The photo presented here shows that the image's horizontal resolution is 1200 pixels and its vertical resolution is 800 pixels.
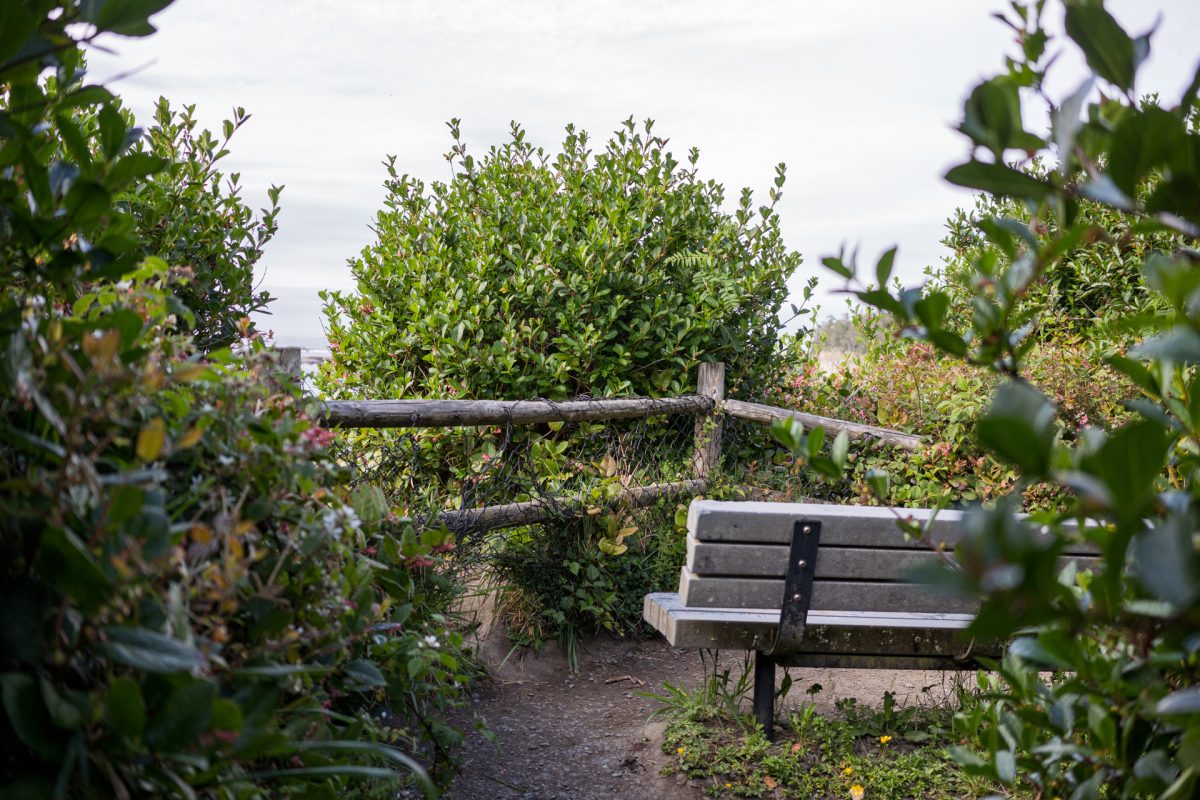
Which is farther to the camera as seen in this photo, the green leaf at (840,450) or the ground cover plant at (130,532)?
the green leaf at (840,450)

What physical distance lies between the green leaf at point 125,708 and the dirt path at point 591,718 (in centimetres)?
245

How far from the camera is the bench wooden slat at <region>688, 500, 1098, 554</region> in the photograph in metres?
3.17

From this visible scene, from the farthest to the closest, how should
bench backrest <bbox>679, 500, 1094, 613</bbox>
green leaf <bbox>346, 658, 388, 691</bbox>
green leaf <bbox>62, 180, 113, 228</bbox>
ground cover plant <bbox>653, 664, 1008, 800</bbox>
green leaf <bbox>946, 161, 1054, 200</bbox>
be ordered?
bench backrest <bbox>679, 500, 1094, 613</bbox>
ground cover plant <bbox>653, 664, 1008, 800</bbox>
green leaf <bbox>346, 658, 388, 691</bbox>
green leaf <bbox>62, 180, 113, 228</bbox>
green leaf <bbox>946, 161, 1054, 200</bbox>

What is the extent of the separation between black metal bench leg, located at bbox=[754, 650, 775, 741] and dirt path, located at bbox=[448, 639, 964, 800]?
1.24 ft

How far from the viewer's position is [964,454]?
17.5 feet

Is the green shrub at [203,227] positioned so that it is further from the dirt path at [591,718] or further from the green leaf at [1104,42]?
the green leaf at [1104,42]

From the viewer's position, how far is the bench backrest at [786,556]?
3193mm

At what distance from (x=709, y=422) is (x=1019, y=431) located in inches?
211

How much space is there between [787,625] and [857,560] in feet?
1.13

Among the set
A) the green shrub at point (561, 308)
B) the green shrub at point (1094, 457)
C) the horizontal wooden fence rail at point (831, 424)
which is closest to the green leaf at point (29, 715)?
the green shrub at point (1094, 457)

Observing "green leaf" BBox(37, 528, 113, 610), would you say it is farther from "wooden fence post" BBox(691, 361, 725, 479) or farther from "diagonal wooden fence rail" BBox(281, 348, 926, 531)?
"wooden fence post" BBox(691, 361, 725, 479)

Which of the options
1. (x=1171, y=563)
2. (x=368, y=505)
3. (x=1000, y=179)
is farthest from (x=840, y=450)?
(x=368, y=505)

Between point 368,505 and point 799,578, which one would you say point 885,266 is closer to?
point 368,505

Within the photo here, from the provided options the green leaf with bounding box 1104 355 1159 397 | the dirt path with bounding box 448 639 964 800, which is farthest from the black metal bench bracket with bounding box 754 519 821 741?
the green leaf with bounding box 1104 355 1159 397
